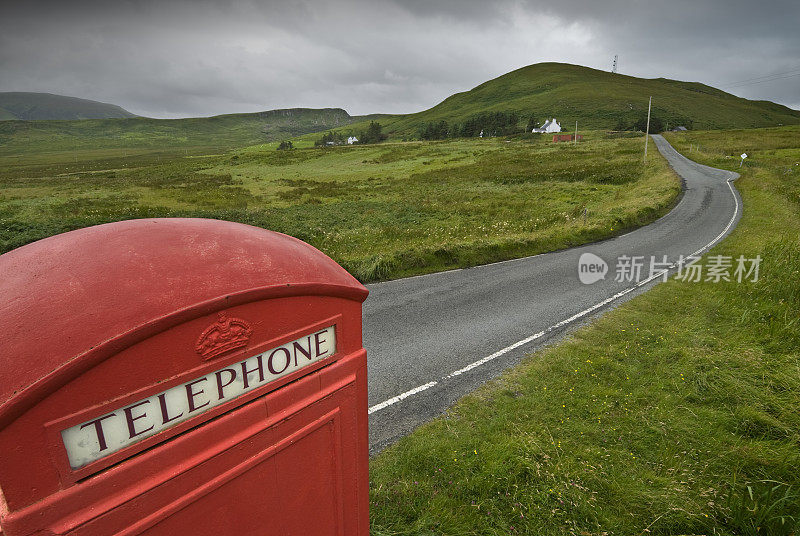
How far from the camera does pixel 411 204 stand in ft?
74.7

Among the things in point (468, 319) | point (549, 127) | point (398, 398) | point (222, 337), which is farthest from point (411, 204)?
point (549, 127)

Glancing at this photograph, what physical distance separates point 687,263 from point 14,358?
14104mm

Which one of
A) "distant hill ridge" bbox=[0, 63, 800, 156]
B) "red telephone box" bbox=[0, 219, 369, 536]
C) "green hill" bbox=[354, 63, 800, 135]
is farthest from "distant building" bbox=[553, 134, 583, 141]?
"red telephone box" bbox=[0, 219, 369, 536]

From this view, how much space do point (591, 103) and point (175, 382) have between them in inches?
5460

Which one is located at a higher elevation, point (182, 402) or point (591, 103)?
point (591, 103)

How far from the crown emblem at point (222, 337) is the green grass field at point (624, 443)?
94.1 inches

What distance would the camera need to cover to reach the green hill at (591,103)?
340ft

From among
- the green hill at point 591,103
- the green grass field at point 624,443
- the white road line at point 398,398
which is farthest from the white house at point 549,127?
the white road line at point 398,398

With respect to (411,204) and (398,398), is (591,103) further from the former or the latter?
(398,398)

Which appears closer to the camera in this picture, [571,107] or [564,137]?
[564,137]

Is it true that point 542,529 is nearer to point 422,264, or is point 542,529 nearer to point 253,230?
point 253,230

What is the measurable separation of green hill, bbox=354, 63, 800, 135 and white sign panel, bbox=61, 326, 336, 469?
342ft

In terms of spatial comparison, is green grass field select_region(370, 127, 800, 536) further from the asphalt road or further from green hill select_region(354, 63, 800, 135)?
green hill select_region(354, 63, 800, 135)

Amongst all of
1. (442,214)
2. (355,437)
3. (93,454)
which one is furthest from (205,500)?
(442,214)
